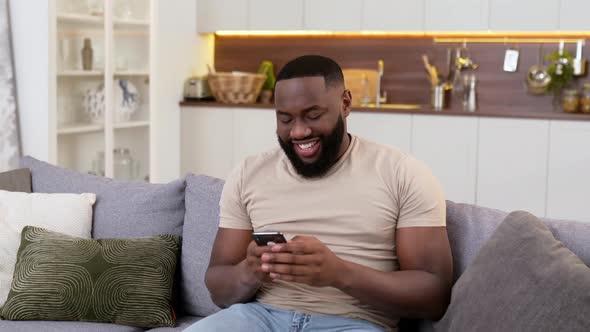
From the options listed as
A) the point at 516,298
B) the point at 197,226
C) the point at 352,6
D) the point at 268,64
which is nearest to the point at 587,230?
the point at 516,298

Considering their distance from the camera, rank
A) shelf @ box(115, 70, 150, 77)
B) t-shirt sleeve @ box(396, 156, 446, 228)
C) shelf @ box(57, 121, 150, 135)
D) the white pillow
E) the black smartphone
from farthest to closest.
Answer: shelf @ box(115, 70, 150, 77) < shelf @ box(57, 121, 150, 135) < the white pillow < t-shirt sleeve @ box(396, 156, 446, 228) < the black smartphone

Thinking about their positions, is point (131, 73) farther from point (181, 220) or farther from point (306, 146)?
point (306, 146)

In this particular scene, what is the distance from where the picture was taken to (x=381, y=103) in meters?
5.75

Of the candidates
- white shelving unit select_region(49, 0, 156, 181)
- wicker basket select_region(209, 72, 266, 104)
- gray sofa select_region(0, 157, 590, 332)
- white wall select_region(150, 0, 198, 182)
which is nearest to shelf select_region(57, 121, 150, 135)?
white shelving unit select_region(49, 0, 156, 181)

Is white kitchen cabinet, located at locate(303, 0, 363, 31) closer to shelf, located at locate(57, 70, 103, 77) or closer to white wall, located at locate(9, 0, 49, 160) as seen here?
shelf, located at locate(57, 70, 103, 77)

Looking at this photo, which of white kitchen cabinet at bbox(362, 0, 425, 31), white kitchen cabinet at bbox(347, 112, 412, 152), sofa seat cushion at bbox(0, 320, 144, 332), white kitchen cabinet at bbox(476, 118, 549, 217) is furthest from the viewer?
white kitchen cabinet at bbox(362, 0, 425, 31)

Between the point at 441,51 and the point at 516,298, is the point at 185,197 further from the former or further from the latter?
the point at 441,51

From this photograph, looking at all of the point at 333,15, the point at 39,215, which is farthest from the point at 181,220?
the point at 333,15

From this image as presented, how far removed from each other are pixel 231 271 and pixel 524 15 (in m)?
3.37

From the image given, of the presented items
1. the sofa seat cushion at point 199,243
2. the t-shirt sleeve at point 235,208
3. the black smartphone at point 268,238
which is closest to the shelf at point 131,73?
the sofa seat cushion at point 199,243

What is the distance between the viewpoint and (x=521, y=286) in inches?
72.2

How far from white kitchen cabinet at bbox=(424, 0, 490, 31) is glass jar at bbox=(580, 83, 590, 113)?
69cm

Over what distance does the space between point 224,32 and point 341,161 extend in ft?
13.0

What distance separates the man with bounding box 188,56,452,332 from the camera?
2.09m
